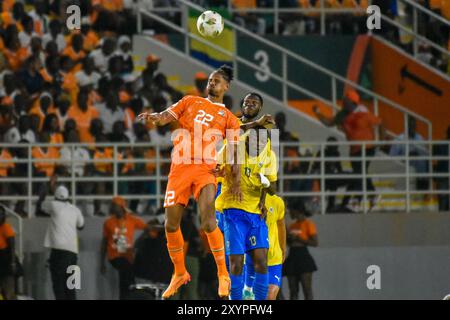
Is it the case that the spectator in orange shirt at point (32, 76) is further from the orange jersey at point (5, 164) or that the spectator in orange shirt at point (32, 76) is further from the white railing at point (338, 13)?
the white railing at point (338, 13)

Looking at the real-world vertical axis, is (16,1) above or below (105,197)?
above

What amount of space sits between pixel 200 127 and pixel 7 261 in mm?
6969

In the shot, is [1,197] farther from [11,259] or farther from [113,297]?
[113,297]

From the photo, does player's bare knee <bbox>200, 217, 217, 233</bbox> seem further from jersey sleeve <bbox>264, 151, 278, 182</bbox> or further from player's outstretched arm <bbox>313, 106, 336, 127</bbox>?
player's outstretched arm <bbox>313, 106, 336, 127</bbox>

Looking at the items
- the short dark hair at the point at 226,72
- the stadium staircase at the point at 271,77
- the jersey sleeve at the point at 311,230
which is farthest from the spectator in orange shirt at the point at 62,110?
the short dark hair at the point at 226,72

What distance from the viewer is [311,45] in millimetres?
24016

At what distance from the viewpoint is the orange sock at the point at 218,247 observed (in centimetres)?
1349

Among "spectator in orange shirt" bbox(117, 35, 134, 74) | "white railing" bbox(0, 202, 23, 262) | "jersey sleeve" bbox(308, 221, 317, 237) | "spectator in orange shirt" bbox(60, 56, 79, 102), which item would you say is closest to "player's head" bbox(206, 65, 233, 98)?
"jersey sleeve" bbox(308, 221, 317, 237)

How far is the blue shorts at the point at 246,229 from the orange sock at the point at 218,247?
1.26ft

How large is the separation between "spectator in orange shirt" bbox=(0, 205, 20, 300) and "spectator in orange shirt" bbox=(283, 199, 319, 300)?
13.9 ft

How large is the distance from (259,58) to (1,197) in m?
6.39

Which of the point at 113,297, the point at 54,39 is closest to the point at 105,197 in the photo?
the point at 113,297

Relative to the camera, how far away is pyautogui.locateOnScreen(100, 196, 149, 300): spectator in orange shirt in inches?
775

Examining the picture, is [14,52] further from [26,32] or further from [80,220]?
[80,220]
